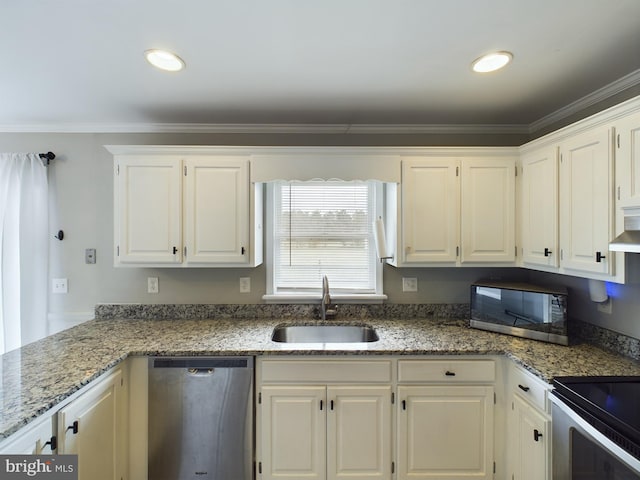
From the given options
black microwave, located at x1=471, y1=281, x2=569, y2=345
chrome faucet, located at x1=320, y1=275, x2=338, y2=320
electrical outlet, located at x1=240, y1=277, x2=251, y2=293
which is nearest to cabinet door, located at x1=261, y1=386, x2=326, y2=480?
chrome faucet, located at x1=320, y1=275, x2=338, y2=320

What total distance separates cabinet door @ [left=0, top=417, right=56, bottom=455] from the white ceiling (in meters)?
1.65

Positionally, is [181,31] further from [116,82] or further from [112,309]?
[112,309]

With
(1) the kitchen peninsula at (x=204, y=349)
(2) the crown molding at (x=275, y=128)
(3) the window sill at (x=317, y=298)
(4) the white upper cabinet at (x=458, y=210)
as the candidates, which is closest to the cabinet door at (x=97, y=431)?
(1) the kitchen peninsula at (x=204, y=349)

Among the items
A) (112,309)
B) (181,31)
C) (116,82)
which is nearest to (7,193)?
(112,309)

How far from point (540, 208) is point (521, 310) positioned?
659 mm

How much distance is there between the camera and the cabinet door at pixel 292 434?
1.69 meters

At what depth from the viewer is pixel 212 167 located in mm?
2059

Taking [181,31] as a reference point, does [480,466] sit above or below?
below

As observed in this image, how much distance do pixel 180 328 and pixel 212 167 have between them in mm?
1152

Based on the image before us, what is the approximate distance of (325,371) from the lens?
1.71 m

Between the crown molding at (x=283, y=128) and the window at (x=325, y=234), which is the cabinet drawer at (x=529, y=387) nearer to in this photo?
the window at (x=325, y=234)

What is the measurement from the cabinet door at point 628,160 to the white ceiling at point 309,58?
42 cm

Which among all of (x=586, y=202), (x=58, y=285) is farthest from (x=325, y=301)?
(x=58, y=285)

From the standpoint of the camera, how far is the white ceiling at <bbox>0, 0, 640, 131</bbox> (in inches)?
47.5
